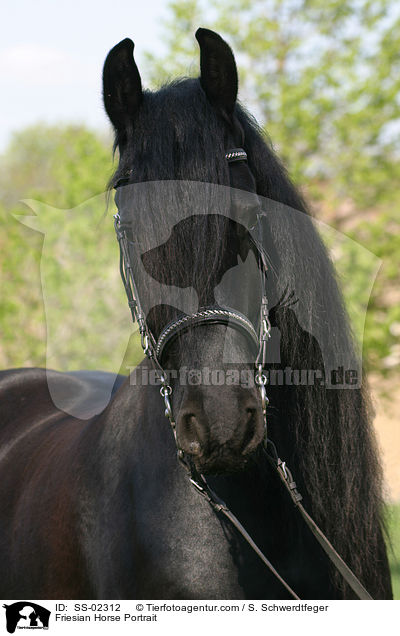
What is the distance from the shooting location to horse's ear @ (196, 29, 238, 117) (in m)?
2.23

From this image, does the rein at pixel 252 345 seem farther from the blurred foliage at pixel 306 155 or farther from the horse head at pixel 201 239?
the blurred foliage at pixel 306 155

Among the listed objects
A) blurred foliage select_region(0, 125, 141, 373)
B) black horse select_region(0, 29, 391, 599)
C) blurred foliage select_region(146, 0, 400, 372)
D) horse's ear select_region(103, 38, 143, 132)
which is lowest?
black horse select_region(0, 29, 391, 599)

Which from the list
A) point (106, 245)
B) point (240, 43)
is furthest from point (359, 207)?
point (106, 245)

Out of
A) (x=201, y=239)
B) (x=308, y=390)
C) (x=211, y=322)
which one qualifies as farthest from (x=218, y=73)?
(x=308, y=390)

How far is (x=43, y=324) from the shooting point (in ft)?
28.9

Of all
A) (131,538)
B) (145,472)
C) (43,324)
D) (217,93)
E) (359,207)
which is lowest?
(131,538)

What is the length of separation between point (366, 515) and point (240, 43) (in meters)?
9.35

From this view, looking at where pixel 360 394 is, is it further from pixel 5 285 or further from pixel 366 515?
pixel 5 285

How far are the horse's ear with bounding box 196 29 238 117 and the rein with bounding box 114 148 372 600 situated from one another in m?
0.22
